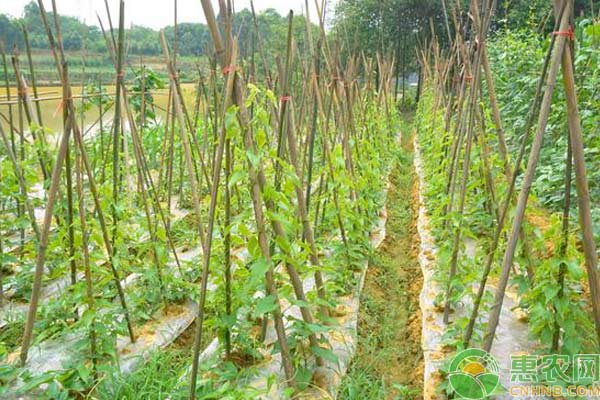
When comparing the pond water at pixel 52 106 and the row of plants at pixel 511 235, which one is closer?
the row of plants at pixel 511 235

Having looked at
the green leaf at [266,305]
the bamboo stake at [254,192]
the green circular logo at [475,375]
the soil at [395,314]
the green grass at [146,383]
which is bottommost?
the soil at [395,314]

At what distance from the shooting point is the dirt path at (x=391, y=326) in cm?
257

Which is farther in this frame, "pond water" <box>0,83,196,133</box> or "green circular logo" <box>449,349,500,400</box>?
"pond water" <box>0,83,196,133</box>

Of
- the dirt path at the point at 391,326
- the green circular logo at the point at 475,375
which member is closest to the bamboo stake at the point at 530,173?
the green circular logo at the point at 475,375

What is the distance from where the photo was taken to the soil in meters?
2.83

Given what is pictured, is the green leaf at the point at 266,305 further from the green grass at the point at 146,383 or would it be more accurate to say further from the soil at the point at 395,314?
the soil at the point at 395,314

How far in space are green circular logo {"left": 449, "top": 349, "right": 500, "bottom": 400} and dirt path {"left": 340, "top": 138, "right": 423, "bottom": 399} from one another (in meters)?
0.42

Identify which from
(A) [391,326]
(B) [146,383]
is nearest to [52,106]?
(A) [391,326]

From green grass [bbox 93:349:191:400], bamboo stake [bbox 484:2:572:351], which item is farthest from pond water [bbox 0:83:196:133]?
bamboo stake [bbox 484:2:572:351]

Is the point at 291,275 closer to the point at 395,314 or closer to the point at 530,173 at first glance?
the point at 530,173

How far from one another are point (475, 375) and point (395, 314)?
1.43 m

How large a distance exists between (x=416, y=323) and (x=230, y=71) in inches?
88.2

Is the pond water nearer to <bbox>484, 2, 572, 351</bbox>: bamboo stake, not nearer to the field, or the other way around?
the field

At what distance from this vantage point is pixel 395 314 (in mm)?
3588
